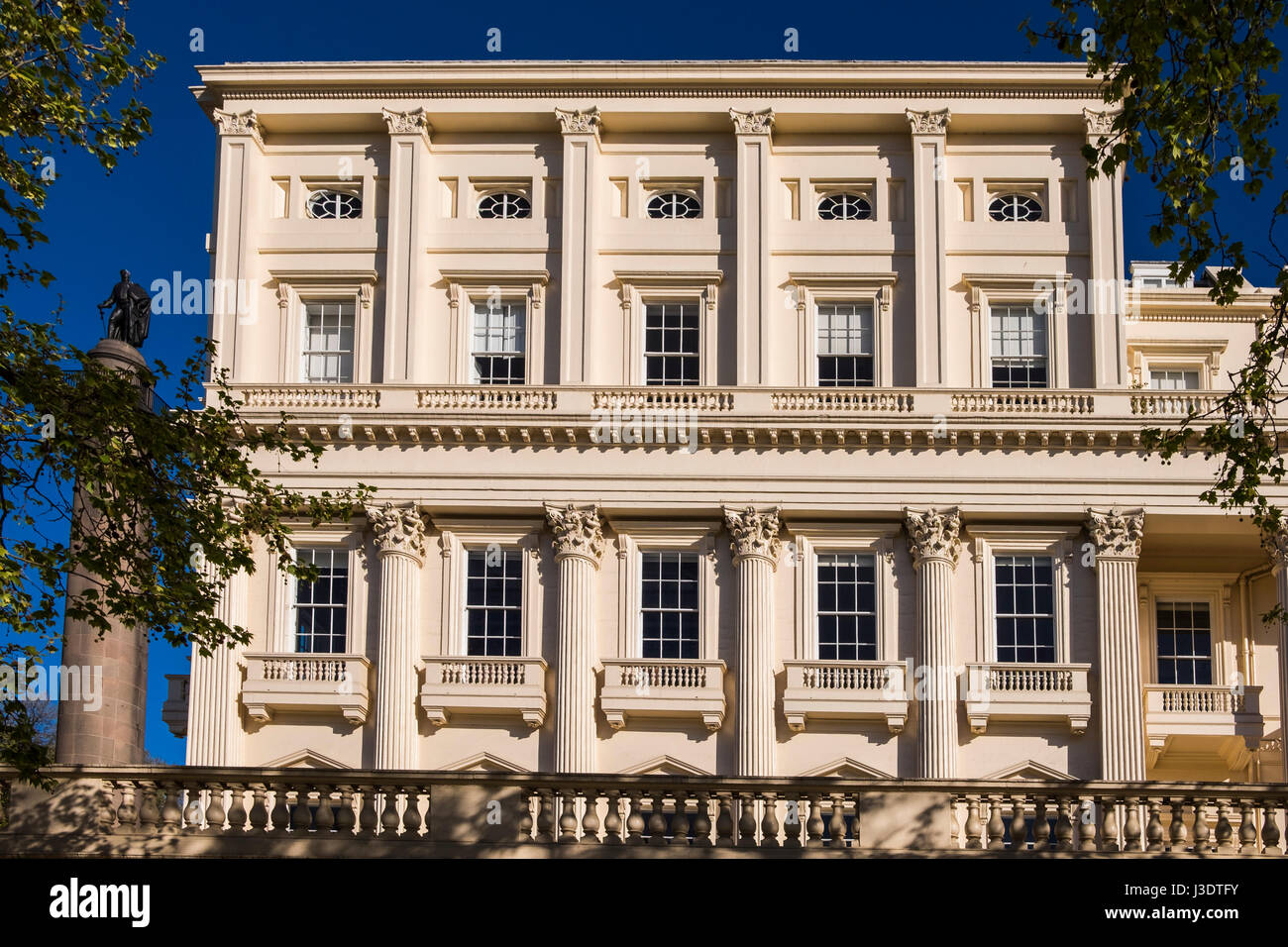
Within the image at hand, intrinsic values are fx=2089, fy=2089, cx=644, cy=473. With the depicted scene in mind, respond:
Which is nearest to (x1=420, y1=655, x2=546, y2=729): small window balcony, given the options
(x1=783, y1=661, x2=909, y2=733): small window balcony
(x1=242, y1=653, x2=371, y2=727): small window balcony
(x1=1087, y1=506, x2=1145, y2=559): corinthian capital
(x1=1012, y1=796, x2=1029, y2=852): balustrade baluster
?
(x1=242, y1=653, x2=371, y2=727): small window balcony

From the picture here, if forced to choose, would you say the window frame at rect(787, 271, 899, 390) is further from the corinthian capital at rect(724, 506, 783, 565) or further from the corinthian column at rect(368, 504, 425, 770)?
the corinthian column at rect(368, 504, 425, 770)

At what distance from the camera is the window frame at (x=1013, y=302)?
42.5 meters

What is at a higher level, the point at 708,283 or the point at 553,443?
the point at 708,283

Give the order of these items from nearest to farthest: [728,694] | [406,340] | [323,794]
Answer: [323,794] < [728,694] < [406,340]

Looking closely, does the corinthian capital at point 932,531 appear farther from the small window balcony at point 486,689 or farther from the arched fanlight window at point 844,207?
the small window balcony at point 486,689

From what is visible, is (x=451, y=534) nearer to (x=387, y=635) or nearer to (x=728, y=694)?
(x=387, y=635)

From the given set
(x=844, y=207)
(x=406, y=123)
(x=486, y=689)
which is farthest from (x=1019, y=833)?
(x=406, y=123)

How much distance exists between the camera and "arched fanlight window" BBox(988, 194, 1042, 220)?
144 feet

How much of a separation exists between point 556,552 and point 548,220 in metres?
7.46

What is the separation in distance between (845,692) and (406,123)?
49.5 ft

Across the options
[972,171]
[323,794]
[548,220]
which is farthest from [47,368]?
[972,171]

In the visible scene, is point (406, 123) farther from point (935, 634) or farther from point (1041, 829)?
point (1041, 829)

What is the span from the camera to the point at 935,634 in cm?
4000

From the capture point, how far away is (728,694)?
39.9 meters
